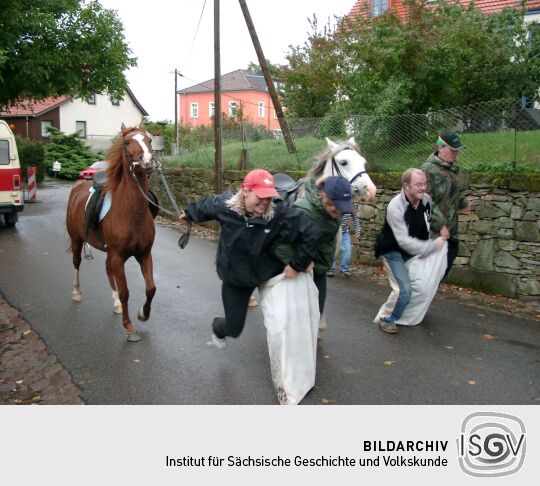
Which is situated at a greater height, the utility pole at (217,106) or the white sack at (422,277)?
the utility pole at (217,106)

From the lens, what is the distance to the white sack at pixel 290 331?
4.04 m

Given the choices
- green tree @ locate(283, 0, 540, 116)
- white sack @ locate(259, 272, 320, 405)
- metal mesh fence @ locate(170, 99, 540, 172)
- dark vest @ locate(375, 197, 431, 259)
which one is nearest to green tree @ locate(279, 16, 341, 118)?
green tree @ locate(283, 0, 540, 116)

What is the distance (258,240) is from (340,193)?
740 mm

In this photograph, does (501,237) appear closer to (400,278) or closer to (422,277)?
(422,277)

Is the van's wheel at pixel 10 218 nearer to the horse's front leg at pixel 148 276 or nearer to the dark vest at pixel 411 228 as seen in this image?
the horse's front leg at pixel 148 276

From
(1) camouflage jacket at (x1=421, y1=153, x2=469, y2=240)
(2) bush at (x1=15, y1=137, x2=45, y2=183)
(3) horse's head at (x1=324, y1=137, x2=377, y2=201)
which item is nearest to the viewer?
(3) horse's head at (x1=324, y1=137, x2=377, y2=201)

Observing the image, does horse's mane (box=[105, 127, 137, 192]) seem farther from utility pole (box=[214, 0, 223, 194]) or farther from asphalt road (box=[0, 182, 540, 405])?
utility pole (box=[214, 0, 223, 194])

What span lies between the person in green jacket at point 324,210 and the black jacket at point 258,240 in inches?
3.9

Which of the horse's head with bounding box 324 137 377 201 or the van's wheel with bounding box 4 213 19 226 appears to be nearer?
the horse's head with bounding box 324 137 377 201

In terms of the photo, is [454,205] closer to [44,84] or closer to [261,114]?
[44,84]

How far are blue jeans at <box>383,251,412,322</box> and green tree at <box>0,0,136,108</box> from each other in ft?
38.0

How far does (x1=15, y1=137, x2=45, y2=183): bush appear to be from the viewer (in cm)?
2797

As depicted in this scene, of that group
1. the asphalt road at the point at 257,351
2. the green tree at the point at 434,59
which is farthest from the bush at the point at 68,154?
the asphalt road at the point at 257,351

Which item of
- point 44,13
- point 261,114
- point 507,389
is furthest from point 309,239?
point 261,114
